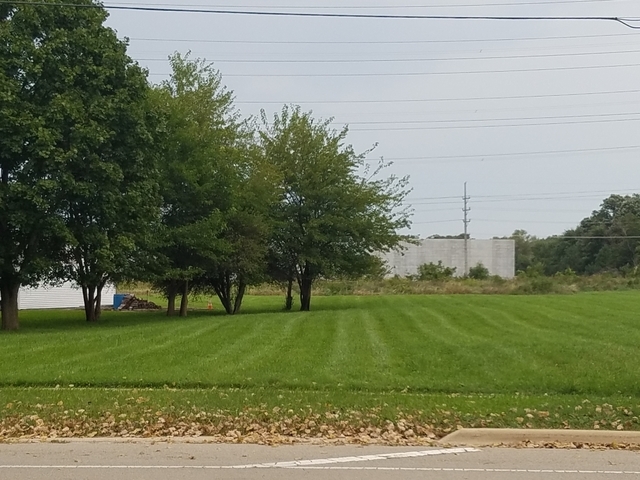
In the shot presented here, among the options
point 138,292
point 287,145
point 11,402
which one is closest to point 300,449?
point 11,402

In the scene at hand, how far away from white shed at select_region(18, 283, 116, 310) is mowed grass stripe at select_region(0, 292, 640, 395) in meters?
23.0

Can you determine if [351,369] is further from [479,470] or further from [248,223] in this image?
[248,223]

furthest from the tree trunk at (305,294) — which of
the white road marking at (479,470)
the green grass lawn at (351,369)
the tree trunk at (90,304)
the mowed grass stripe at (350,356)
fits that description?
the white road marking at (479,470)

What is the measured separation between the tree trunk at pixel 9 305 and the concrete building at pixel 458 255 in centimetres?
6975

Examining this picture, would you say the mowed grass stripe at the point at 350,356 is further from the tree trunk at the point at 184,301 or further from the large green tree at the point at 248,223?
the tree trunk at the point at 184,301

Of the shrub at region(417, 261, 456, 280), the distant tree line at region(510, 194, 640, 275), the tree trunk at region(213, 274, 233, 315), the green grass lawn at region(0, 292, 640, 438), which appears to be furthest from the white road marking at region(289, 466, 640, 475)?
the distant tree line at region(510, 194, 640, 275)

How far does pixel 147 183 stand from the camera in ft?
86.6

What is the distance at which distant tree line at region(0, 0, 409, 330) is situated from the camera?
23.1 meters

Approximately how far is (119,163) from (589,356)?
659 inches

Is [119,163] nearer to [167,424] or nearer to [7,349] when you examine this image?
[7,349]

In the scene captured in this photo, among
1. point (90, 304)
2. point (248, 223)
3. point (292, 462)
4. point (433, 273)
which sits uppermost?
point (248, 223)

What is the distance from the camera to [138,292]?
6981 centimetres

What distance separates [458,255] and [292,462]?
286 feet

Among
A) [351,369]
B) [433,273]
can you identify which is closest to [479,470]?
[351,369]
